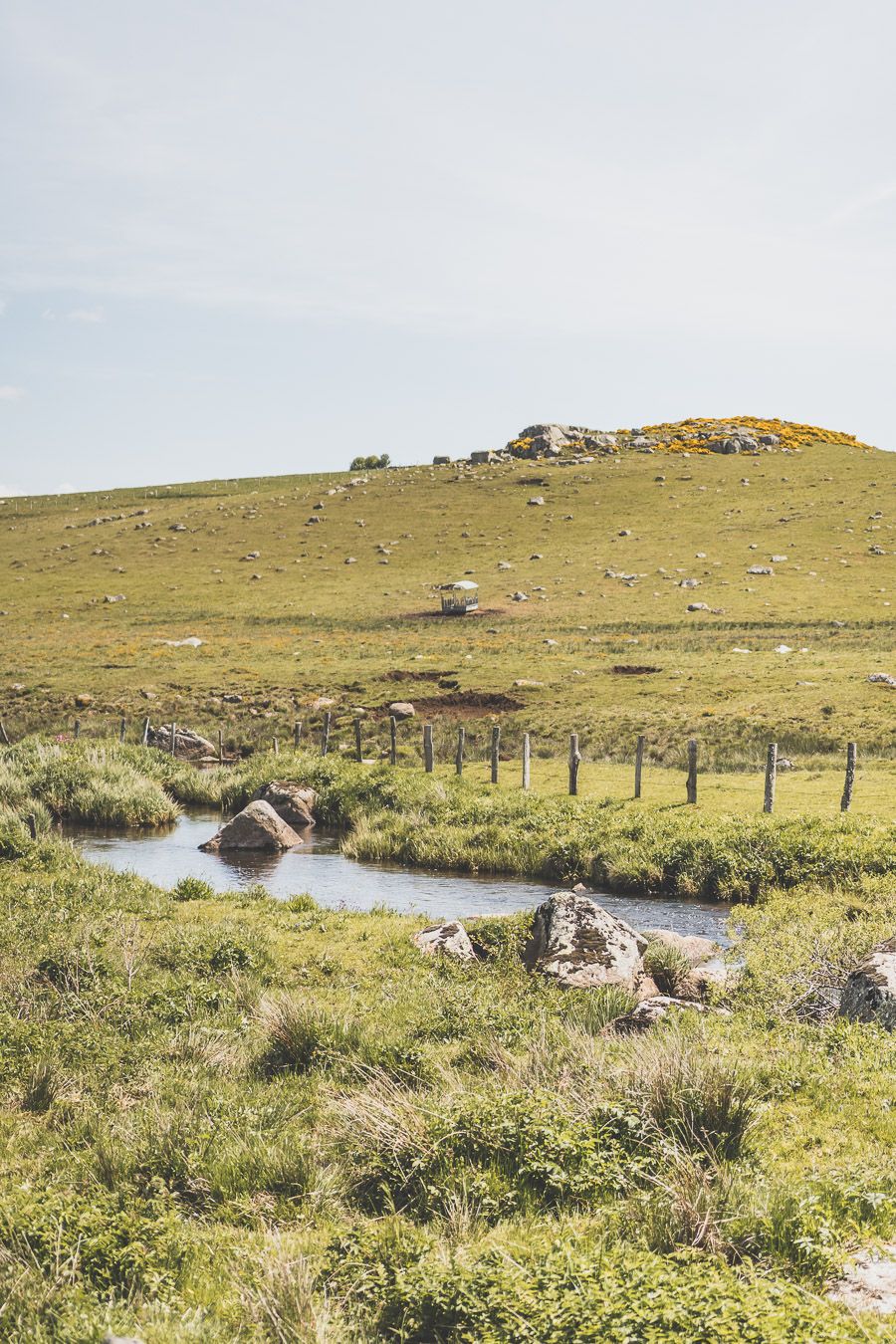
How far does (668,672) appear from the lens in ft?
178

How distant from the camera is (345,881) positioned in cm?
2727

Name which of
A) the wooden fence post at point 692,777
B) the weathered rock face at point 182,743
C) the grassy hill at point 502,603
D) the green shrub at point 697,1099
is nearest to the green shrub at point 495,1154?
the green shrub at point 697,1099

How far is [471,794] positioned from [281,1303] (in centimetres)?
2582

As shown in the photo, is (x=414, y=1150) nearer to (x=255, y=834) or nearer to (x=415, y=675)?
(x=255, y=834)

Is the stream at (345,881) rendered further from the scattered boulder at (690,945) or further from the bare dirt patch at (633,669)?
the bare dirt patch at (633,669)

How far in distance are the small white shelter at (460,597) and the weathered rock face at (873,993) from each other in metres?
62.2

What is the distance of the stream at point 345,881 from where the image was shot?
23641mm

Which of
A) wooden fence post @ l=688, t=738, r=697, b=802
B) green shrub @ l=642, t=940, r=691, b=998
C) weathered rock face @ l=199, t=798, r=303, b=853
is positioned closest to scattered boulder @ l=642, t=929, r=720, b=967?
green shrub @ l=642, t=940, r=691, b=998

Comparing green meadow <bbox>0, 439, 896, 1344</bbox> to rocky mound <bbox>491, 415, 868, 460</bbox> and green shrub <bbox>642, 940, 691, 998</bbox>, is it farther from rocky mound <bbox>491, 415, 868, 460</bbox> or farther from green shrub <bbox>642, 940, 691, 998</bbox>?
rocky mound <bbox>491, 415, 868, 460</bbox>

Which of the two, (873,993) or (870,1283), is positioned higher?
(870,1283)

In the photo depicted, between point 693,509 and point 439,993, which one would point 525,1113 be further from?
point 693,509

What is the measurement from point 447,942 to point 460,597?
6100 centimetres

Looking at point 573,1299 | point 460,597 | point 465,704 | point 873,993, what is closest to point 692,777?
point 873,993

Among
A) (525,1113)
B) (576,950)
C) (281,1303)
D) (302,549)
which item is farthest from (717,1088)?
(302,549)
